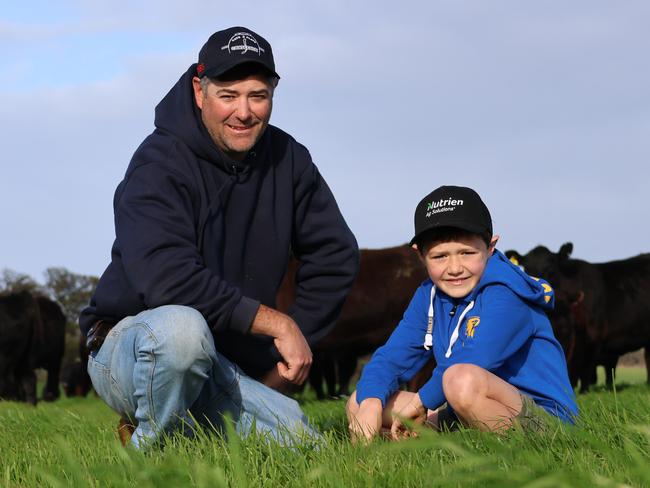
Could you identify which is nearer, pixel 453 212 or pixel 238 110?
pixel 453 212

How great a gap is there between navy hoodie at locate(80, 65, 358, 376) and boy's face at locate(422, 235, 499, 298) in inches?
31.0

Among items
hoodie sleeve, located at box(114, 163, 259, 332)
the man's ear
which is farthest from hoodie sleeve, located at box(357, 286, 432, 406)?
the man's ear

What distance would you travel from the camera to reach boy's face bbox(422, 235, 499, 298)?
164 inches

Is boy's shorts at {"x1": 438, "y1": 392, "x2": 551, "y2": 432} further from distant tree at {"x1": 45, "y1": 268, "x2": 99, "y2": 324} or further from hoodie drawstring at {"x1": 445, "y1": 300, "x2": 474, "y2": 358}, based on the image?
distant tree at {"x1": 45, "y1": 268, "x2": 99, "y2": 324}

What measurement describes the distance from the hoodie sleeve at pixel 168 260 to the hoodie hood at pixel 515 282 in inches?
39.6

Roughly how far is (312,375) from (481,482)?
1359 cm

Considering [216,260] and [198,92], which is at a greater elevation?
[198,92]

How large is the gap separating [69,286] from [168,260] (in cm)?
4390

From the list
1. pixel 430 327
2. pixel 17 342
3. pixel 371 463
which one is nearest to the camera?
pixel 371 463

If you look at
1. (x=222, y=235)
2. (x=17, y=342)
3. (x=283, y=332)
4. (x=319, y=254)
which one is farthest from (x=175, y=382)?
(x=17, y=342)

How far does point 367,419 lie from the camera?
4.16 m

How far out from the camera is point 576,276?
53.0 feet

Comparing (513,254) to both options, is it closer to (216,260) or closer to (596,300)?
(596,300)

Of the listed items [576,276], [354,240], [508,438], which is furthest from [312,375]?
[508,438]
